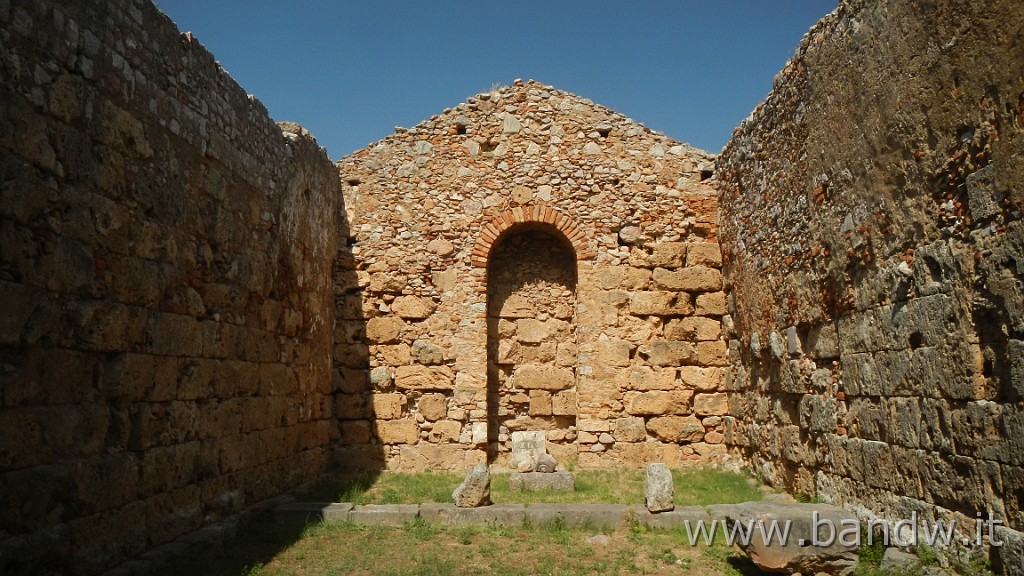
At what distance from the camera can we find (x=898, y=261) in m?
6.09

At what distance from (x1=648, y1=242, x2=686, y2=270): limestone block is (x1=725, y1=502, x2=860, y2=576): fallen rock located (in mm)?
5492

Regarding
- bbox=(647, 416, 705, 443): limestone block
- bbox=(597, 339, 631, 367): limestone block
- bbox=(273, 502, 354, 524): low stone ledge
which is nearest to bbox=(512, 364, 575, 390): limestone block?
bbox=(597, 339, 631, 367): limestone block

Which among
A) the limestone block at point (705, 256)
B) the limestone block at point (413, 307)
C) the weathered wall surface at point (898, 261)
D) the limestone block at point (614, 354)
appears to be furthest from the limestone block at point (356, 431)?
the weathered wall surface at point (898, 261)

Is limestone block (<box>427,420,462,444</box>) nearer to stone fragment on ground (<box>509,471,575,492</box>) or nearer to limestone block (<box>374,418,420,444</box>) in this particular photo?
limestone block (<box>374,418,420,444</box>)

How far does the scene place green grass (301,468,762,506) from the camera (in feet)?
27.8

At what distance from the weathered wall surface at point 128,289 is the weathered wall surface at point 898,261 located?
576cm

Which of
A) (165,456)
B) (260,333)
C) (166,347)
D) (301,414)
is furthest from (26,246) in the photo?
(301,414)

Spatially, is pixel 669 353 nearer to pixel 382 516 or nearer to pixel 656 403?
pixel 656 403

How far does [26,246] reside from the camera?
4.62m

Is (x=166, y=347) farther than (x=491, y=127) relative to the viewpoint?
No

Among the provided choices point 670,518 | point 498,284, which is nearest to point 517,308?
point 498,284

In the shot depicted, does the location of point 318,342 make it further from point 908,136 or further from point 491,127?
point 908,136

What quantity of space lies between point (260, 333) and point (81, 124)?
3.37 m

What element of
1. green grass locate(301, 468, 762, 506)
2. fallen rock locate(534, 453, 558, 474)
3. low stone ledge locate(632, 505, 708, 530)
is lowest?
low stone ledge locate(632, 505, 708, 530)
